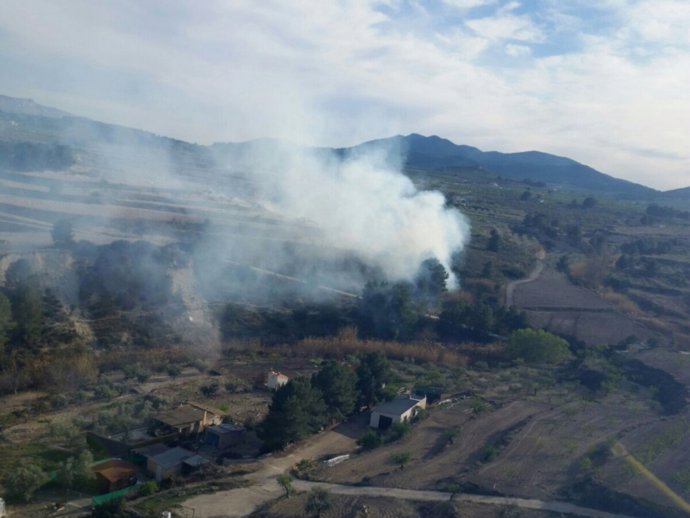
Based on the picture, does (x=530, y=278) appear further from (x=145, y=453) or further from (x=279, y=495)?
(x=145, y=453)

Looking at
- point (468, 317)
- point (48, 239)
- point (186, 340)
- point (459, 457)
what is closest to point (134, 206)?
point (48, 239)

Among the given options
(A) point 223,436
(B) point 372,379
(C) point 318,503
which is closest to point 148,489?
(A) point 223,436

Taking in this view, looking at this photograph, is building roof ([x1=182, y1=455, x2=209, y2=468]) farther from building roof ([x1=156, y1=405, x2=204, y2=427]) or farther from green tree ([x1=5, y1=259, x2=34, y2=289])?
green tree ([x1=5, y1=259, x2=34, y2=289])

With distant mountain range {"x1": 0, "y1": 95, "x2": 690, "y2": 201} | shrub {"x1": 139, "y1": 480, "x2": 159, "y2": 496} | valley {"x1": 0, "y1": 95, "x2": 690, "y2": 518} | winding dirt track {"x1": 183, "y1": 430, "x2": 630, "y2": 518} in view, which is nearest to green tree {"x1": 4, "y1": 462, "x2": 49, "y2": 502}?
valley {"x1": 0, "y1": 95, "x2": 690, "y2": 518}

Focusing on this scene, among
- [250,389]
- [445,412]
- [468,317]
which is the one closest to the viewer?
[445,412]

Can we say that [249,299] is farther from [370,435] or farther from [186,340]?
[370,435]

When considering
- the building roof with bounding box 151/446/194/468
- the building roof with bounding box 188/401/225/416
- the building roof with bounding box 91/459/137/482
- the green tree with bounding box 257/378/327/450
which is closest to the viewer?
the building roof with bounding box 91/459/137/482

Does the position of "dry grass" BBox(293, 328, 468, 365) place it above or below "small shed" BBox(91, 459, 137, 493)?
above
